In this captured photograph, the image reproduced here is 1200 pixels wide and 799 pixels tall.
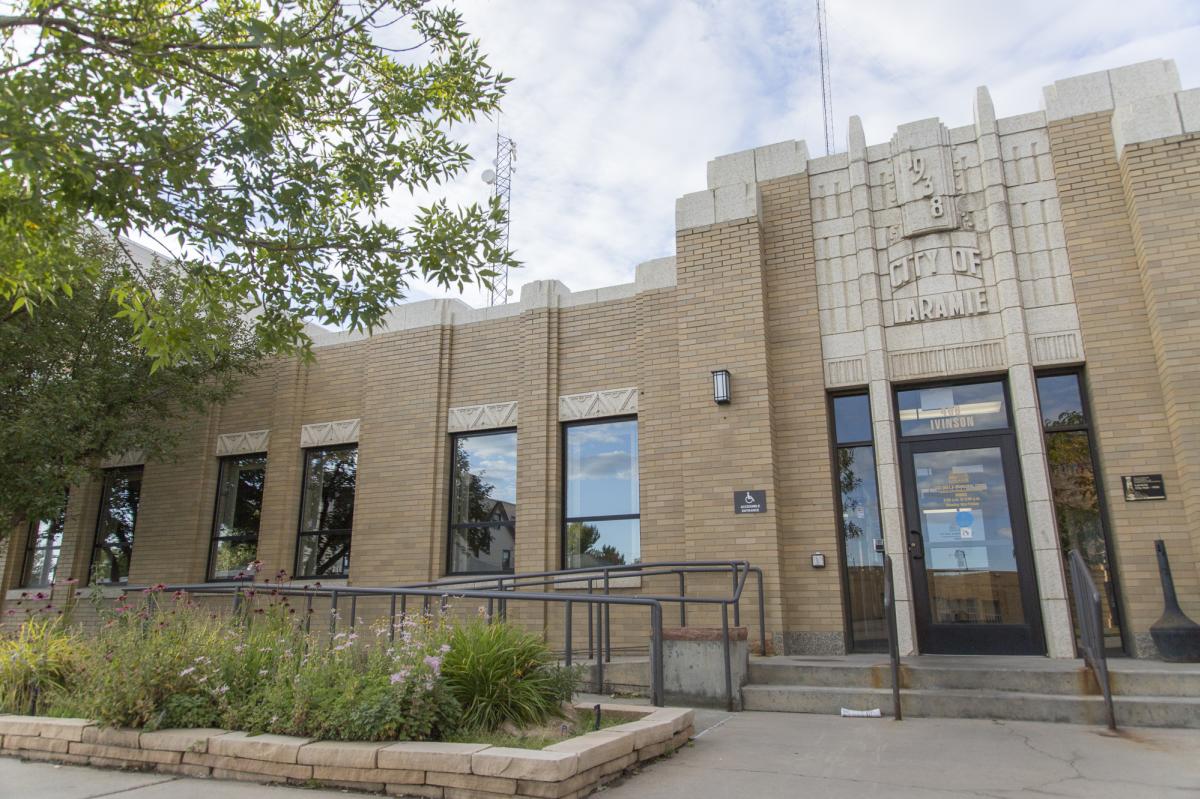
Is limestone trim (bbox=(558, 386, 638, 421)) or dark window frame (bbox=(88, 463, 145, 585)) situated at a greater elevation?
limestone trim (bbox=(558, 386, 638, 421))

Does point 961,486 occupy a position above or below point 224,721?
above

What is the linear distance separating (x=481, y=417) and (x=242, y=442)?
4462mm

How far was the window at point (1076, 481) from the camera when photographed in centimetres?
805

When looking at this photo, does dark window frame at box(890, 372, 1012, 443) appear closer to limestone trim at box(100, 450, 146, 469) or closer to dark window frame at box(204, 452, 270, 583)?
dark window frame at box(204, 452, 270, 583)

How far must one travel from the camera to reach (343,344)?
12797 mm

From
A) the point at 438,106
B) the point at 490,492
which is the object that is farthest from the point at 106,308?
the point at 438,106

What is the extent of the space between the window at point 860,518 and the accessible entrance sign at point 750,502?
960 millimetres

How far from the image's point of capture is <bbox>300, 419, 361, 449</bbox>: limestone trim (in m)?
12.2

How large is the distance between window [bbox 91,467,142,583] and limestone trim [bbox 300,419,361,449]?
133 inches

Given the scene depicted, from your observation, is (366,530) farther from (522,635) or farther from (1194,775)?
(1194,775)

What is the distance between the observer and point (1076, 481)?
840 cm

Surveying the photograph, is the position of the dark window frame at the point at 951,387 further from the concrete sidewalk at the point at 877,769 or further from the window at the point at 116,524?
the window at the point at 116,524

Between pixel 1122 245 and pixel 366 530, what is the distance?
399 inches

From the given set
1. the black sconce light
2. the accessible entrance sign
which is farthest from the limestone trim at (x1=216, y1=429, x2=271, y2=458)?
A: the accessible entrance sign
